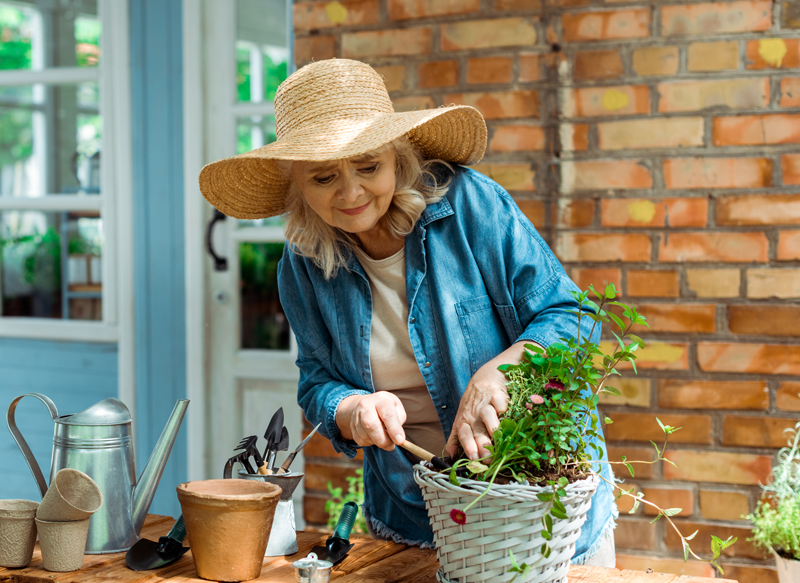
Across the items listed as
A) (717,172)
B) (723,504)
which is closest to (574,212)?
(717,172)

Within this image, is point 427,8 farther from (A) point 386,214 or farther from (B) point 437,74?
(A) point 386,214

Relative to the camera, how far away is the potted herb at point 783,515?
66.1 inches

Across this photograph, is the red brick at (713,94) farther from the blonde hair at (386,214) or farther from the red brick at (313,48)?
the red brick at (313,48)

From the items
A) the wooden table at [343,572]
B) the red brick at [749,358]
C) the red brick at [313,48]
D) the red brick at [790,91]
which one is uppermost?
the red brick at [313,48]

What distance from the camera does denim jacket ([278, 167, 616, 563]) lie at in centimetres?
129

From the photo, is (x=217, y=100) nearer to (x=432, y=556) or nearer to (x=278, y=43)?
(x=278, y=43)

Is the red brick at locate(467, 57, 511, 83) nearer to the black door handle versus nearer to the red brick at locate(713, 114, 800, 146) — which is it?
the red brick at locate(713, 114, 800, 146)

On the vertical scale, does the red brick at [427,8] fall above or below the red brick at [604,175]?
above

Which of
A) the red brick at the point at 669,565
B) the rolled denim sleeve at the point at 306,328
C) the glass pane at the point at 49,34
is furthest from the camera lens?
the glass pane at the point at 49,34

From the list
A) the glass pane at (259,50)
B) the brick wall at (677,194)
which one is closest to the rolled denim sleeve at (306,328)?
the brick wall at (677,194)

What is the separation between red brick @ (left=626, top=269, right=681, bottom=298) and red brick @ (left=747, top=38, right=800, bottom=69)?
21.0 inches

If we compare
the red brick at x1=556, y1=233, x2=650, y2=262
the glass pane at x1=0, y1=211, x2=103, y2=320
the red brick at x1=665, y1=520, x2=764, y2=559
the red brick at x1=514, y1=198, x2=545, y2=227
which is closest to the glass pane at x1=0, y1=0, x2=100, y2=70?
the glass pane at x1=0, y1=211, x2=103, y2=320

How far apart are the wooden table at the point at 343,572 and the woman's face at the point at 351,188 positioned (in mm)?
547

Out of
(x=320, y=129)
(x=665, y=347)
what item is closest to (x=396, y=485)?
(x=320, y=129)
